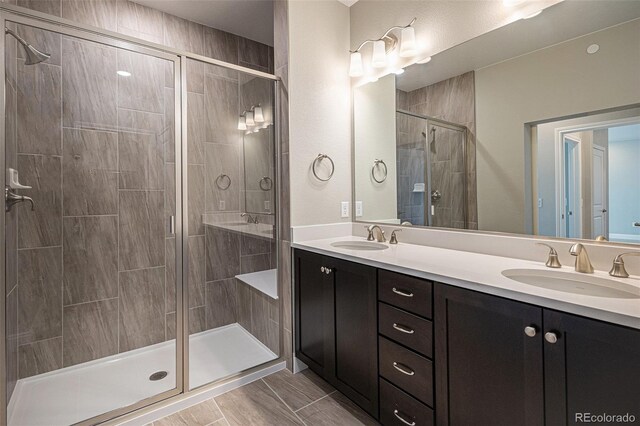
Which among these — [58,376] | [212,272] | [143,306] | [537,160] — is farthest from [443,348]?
[58,376]

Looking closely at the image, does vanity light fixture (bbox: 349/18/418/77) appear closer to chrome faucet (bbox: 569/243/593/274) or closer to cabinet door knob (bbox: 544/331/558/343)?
chrome faucet (bbox: 569/243/593/274)

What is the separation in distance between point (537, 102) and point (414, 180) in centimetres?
79

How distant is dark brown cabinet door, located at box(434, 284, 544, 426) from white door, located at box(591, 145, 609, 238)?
64 centimetres

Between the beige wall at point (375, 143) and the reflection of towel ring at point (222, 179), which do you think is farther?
the beige wall at point (375, 143)

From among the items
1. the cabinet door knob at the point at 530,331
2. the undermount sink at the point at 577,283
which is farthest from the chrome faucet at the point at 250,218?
the cabinet door knob at the point at 530,331

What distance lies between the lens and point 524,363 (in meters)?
0.98

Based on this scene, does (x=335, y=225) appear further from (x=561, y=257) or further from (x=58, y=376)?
(x=58, y=376)

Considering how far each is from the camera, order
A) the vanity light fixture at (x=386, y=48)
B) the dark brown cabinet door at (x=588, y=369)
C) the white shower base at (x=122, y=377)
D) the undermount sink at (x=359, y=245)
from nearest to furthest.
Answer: the dark brown cabinet door at (x=588, y=369)
the white shower base at (x=122, y=377)
the vanity light fixture at (x=386, y=48)
the undermount sink at (x=359, y=245)

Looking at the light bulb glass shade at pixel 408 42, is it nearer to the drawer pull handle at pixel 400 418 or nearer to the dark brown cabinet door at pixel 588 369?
the dark brown cabinet door at pixel 588 369

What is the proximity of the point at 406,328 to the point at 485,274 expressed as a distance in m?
0.41

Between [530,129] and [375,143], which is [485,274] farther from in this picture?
[375,143]

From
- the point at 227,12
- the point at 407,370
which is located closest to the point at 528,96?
the point at 407,370

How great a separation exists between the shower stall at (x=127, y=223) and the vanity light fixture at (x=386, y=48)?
67 cm

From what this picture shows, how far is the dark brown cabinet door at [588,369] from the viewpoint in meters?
0.79
